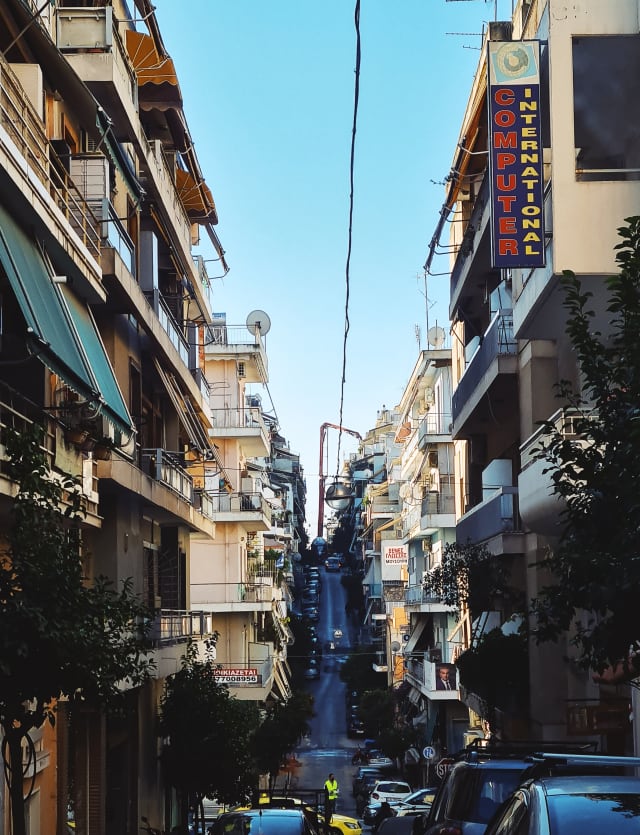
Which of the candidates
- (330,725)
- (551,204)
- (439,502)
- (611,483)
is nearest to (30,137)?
(551,204)

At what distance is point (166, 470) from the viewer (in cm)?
2812

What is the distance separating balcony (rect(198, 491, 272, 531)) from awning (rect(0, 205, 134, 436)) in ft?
102

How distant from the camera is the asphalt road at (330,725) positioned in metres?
60.2

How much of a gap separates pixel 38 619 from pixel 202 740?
732 inches

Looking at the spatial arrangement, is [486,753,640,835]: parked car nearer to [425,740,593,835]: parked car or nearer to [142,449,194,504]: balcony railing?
[425,740,593,835]: parked car

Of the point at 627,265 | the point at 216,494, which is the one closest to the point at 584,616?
the point at 627,265

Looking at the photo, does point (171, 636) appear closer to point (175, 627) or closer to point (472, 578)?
point (175, 627)

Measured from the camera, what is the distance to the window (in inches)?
701

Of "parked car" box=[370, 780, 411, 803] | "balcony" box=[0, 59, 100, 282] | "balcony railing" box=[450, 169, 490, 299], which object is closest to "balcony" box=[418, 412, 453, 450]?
"parked car" box=[370, 780, 411, 803]

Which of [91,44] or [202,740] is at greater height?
[91,44]

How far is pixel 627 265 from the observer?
10.7 metres

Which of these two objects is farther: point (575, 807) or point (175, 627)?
point (175, 627)

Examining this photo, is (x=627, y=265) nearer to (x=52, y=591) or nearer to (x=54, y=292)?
(x=52, y=591)

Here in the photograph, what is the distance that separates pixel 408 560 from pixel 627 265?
192ft
